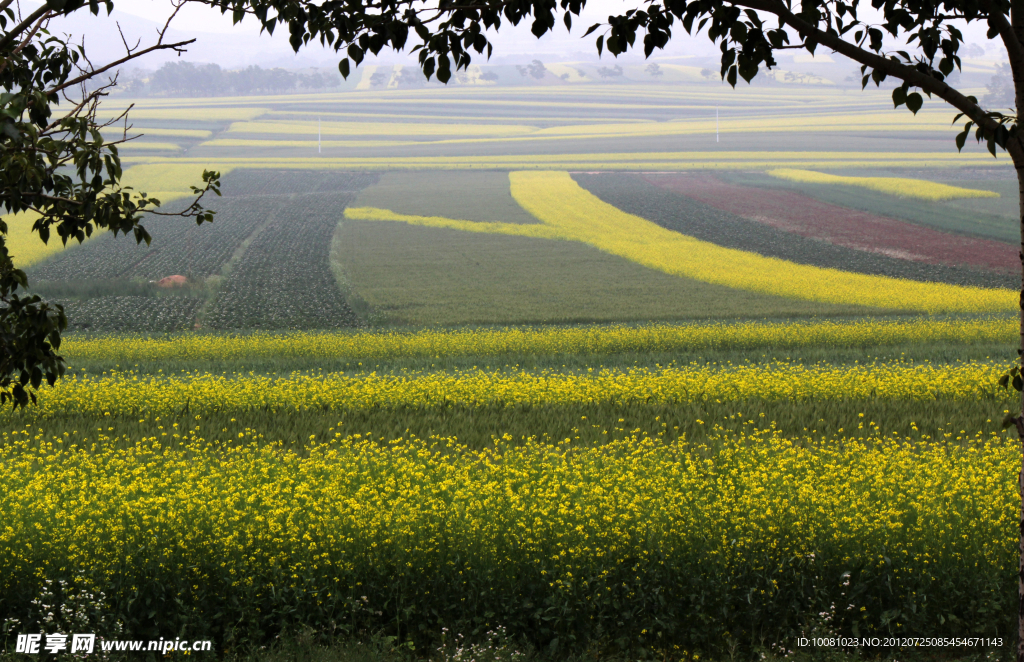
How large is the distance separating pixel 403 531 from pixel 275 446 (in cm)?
576

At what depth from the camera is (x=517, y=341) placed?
73.2ft

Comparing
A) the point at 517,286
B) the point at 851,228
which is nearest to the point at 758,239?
the point at 851,228

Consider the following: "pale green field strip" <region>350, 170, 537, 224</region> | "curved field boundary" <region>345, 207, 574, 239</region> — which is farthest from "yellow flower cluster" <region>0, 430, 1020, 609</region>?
"pale green field strip" <region>350, 170, 537, 224</region>

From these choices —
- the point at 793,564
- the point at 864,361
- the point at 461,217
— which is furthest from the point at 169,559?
the point at 461,217

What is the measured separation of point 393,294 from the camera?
31.1 meters

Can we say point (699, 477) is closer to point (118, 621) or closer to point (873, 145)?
point (118, 621)

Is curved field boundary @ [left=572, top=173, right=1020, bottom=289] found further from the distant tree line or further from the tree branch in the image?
the distant tree line

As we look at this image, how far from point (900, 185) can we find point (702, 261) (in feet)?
87.5

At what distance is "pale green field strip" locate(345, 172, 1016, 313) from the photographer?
29.8 m

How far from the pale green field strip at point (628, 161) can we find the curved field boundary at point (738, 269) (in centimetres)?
2254

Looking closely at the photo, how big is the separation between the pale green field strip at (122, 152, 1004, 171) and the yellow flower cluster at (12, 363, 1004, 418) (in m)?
56.5

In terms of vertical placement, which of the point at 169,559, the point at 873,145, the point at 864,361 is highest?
the point at 873,145

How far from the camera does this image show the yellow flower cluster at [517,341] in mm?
21453

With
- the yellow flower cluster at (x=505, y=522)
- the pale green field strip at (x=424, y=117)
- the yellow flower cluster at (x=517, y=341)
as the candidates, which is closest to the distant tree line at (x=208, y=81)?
the pale green field strip at (x=424, y=117)
